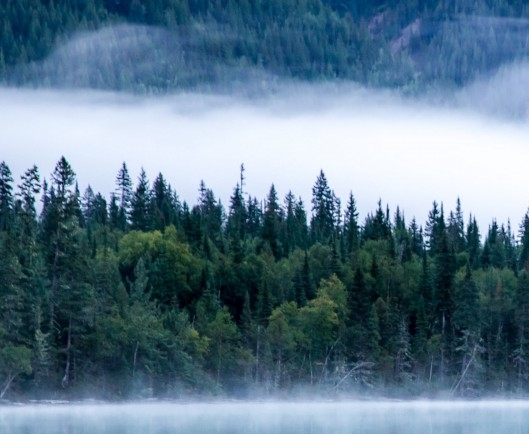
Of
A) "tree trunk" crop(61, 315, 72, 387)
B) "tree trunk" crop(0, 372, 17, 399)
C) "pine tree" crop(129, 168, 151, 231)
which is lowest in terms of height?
"pine tree" crop(129, 168, 151, 231)

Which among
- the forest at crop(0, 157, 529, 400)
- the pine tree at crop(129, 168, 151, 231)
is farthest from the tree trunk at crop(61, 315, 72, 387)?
the pine tree at crop(129, 168, 151, 231)

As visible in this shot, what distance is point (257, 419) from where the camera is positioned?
90.6m

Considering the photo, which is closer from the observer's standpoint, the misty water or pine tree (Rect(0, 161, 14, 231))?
the misty water

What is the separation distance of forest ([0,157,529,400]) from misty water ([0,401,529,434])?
4063 millimetres

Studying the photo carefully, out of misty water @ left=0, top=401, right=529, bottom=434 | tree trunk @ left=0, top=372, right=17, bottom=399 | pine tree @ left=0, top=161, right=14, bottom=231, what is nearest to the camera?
misty water @ left=0, top=401, right=529, bottom=434

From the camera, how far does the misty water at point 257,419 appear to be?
7712 cm

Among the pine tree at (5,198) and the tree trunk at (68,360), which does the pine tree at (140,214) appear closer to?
the pine tree at (5,198)

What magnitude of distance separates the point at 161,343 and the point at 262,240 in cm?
5552

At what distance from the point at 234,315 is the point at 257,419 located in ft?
186

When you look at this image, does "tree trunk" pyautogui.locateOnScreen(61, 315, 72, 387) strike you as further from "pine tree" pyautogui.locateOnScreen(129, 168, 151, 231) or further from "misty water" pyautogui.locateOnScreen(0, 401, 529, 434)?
"pine tree" pyautogui.locateOnScreen(129, 168, 151, 231)

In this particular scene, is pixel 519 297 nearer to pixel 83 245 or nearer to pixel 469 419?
pixel 83 245

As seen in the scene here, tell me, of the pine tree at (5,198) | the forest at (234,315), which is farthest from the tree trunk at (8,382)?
the pine tree at (5,198)

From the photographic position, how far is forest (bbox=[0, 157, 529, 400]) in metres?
114

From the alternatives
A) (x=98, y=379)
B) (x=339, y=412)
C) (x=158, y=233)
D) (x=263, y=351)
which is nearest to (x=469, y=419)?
(x=339, y=412)
